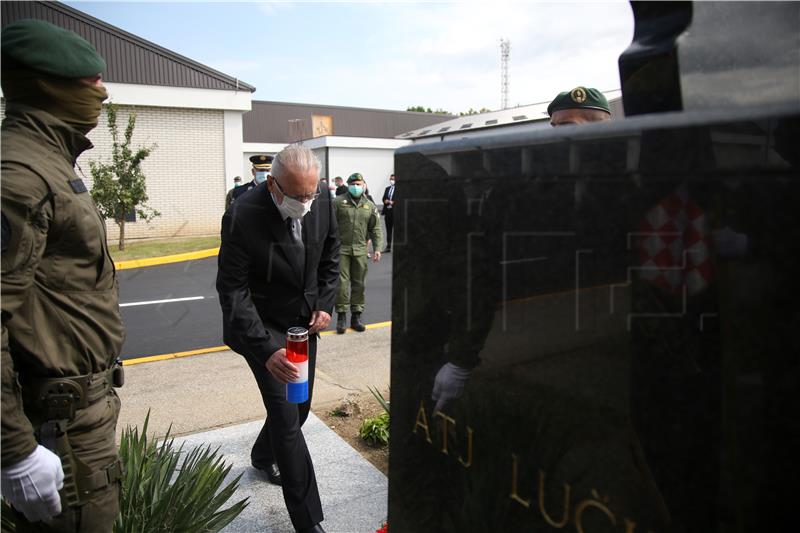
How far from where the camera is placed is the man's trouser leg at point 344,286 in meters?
6.99

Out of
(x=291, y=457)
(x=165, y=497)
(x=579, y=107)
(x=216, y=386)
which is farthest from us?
(x=216, y=386)

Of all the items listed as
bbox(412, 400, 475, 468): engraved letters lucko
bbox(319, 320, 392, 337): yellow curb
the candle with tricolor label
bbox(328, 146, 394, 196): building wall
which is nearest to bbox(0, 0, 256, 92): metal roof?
bbox(328, 146, 394, 196): building wall

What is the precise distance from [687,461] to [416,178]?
939 millimetres

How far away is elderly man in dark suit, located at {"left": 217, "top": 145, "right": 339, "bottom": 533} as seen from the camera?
2.84m

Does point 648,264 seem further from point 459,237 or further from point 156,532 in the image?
point 156,532

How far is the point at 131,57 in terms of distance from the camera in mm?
17625

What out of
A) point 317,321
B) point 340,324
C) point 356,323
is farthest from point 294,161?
point 356,323

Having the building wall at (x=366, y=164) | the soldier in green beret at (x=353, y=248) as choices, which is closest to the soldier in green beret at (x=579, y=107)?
the soldier in green beret at (x=353, y=248)

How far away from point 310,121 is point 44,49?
36274 mm

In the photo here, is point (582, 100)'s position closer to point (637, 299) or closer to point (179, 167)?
point (637, 299)

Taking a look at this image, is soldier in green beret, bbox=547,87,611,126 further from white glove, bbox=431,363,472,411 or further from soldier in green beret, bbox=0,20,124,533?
soldier in green beret, bbox=0,20,124,533

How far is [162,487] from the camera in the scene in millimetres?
2619

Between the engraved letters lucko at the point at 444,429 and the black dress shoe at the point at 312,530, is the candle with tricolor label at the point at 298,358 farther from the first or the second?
the engraved letters lucko at the point at 444,429

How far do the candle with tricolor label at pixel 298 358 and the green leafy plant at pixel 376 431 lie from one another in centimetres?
109
